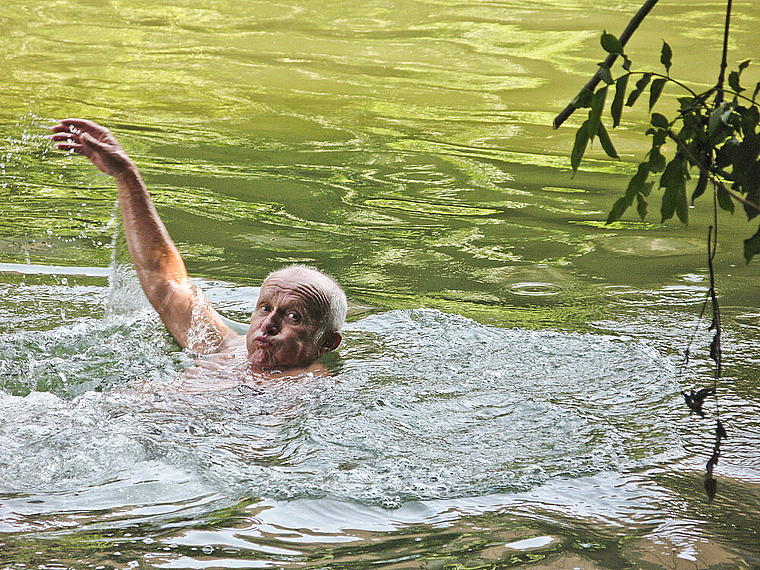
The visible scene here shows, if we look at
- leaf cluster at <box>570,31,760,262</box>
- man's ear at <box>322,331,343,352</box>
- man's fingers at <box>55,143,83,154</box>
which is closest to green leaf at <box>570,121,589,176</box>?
leaf cluster at <box>570,31,760,262</box>

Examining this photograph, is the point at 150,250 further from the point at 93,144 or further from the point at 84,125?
the point at 84,125

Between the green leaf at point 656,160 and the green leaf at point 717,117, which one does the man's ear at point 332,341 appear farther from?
the green leaf at point 717,117

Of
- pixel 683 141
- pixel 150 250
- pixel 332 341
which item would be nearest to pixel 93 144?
pixel 150 250

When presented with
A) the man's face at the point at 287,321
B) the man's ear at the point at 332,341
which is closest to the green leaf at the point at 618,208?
the man's face at the point at 287,321

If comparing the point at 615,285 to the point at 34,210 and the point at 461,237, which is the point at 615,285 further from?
the point at 34,210

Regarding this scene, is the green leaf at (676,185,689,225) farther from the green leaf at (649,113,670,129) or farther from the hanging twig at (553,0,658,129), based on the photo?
the hanging twig at (553,0,658,129)

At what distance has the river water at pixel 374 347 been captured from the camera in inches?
122

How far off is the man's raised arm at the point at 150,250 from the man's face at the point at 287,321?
1.23 ft

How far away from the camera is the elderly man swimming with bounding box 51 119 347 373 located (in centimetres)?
450

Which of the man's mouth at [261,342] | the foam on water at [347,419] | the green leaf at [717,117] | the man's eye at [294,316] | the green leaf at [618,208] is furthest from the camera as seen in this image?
the man's eye at [294,316]

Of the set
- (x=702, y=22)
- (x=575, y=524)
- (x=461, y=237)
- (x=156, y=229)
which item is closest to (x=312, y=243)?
(x=461, y=237)

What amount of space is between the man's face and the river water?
8.0 inches

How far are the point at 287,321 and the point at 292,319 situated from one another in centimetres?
3

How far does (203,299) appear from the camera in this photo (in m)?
4.87
